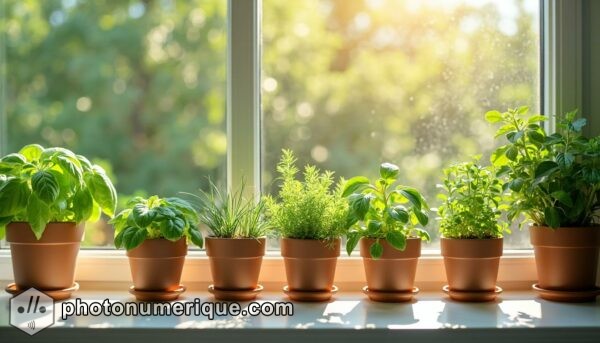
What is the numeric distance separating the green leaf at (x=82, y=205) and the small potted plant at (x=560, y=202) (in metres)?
1.18

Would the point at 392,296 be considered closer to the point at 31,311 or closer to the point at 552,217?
the point at 552,217

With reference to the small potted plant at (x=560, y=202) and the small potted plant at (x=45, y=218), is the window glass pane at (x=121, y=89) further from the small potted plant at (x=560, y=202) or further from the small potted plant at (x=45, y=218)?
the small potted plant at (x=560, y=202)

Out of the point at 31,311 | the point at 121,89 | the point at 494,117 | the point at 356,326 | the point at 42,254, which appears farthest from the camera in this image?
the point at 121,89

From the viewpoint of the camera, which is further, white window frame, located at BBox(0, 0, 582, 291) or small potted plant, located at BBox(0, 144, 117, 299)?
white window frame, located at BBox(0, 0, 582, 291)

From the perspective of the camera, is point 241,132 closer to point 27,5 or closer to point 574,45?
point 27,5

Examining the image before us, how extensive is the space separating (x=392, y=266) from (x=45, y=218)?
964 millimetres

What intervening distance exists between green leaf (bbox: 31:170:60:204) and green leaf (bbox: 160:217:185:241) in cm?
30

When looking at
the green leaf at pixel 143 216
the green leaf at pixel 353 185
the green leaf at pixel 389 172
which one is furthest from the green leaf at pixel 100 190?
the green leaf at pixel 389 172

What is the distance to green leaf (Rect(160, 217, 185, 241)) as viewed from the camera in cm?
159

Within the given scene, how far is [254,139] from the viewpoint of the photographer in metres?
1.86

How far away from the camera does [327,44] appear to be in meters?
1.93

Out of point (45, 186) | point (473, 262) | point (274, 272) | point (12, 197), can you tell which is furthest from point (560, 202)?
point (12, 197)

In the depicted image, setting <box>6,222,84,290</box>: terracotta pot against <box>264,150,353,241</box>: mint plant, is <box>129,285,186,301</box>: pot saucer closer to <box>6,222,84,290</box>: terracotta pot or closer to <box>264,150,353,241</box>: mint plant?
<box>6,222,84,290</box>: terracotta pot

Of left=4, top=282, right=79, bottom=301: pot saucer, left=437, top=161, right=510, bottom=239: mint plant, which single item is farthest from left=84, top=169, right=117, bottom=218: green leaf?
left=437, top=161, right=510, bottom=239: mint plant
